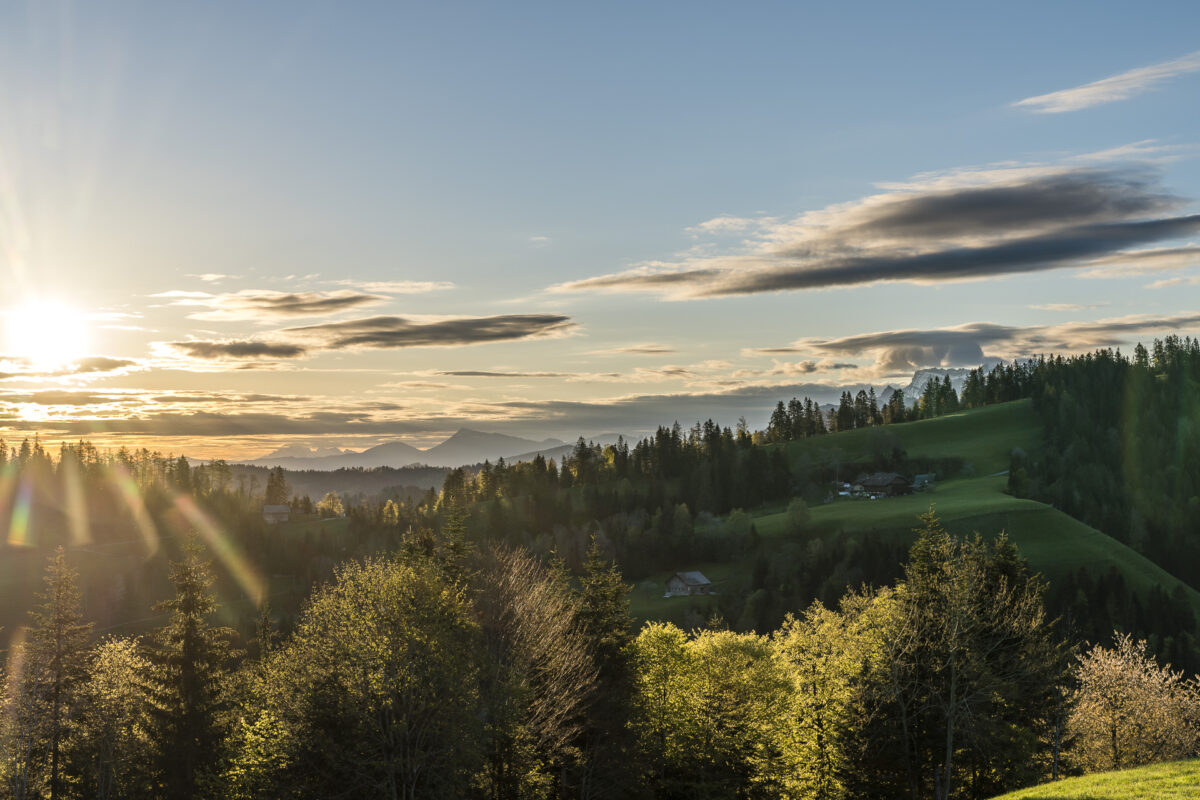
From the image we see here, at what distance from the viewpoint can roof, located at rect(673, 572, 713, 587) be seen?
513 feet

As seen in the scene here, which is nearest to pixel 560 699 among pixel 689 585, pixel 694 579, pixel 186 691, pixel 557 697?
pixel 557 697

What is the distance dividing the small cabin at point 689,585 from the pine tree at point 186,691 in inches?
4445

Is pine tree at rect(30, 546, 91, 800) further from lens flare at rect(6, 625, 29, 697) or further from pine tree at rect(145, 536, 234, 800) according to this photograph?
pine tree at rect(145, 536, 234, 800)

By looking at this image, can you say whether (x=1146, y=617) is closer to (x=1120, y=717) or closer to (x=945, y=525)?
(x=945, y=525)

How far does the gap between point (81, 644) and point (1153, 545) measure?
676 ft

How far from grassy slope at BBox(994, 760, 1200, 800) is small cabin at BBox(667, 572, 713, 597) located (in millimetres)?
121518

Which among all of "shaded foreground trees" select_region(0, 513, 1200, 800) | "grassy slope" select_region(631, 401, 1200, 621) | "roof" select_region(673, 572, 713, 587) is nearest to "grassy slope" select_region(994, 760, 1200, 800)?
"shaded foreground trees" select_region(0, 513, 1200, 800)

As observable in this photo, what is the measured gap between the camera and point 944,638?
49062mm

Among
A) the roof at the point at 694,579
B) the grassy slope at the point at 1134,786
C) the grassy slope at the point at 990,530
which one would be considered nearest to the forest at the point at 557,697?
the grassy slope at the point at 1134,786

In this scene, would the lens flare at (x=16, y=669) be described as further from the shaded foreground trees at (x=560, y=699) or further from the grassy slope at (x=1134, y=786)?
the grassy slope at (x=1134, y=786)

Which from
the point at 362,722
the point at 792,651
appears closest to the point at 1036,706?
the point at 792,651

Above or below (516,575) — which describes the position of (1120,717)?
below

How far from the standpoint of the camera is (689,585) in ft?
515

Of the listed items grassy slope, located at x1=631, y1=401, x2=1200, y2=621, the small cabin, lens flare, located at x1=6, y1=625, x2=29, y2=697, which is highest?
lens flare, located at x1=6, y1=625, x2=29, y2=697
